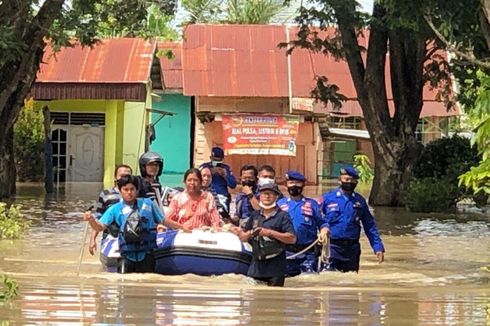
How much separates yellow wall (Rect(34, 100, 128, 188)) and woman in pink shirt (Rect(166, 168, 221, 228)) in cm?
2704

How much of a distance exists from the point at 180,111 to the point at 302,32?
1900cm

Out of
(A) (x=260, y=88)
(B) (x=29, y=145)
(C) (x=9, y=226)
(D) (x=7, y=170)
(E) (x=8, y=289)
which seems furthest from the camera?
(A) (x=260, y=88)

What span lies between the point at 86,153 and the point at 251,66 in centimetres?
766

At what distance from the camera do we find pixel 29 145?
3838cm

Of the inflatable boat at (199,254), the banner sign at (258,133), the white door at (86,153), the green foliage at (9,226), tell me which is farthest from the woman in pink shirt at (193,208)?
the white door at (86,153)

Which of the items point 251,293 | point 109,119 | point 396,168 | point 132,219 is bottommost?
point 251,293

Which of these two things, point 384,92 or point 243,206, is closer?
point 243,206

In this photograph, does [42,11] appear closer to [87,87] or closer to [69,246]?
[69,246]

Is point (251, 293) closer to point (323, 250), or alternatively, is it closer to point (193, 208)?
point (323, 250)

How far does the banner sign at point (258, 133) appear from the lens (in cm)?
3997

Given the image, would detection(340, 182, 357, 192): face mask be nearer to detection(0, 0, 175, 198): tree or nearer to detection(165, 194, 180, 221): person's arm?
detection(165, 194, 180, 221): person's arm

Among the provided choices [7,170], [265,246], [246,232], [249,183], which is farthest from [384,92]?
[265,246]

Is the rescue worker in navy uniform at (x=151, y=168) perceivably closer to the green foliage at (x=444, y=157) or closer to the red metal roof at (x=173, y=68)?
the green foliage at (x=444, y=157)

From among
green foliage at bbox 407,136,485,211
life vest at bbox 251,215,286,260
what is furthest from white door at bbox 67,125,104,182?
life vest at bbox 251,215,286,260
